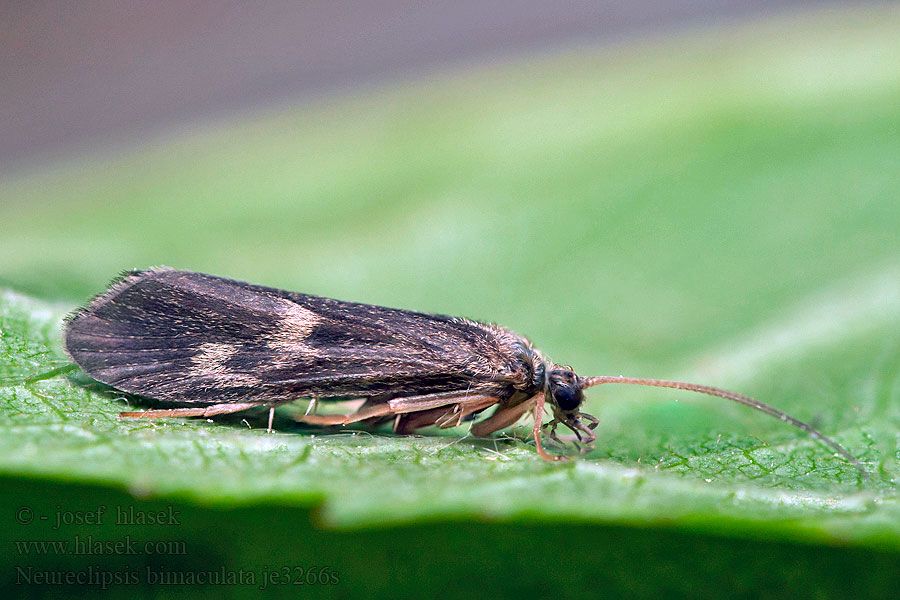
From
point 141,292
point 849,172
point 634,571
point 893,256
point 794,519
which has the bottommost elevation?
point 634,571

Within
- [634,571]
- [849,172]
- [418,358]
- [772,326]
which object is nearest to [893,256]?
[849,172]

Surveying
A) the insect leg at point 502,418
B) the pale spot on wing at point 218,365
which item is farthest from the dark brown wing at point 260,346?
the insect leg at point 502,418

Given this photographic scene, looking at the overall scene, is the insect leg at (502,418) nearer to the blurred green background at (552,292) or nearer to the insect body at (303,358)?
→ the insect body at (303,358)

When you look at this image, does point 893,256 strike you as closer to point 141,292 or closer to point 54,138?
point 141,292

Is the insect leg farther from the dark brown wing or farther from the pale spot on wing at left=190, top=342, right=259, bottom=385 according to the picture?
the pale spot on wing at left=190, top=342, right=259, bottom=385

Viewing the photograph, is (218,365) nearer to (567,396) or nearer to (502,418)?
(502,418)

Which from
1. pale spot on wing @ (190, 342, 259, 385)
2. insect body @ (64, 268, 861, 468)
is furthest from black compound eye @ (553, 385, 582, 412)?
pale spot on wing @ (190, 342, 259, 385)

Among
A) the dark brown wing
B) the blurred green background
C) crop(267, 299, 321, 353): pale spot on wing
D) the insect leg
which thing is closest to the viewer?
the blurred green background
